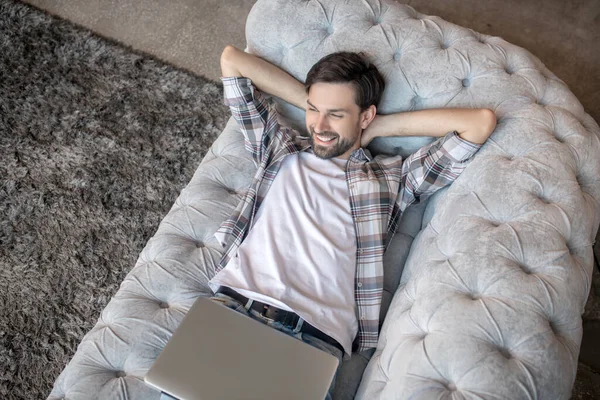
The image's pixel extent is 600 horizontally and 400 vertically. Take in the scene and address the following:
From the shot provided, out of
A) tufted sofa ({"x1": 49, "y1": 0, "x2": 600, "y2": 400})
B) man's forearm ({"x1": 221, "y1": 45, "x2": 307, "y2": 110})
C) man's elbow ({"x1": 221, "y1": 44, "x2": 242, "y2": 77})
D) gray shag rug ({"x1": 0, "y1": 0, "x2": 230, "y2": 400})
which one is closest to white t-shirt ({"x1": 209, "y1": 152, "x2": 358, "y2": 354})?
tufted sofa ({"x1": 49, "y1": 0, "x2": 600, "y2": 400})

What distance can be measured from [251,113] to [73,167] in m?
0.94

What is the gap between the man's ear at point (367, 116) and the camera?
1.49 metres

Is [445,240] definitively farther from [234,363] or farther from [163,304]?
[163,304]

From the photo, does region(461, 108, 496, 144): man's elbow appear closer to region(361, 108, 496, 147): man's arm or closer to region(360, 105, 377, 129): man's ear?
region(361, 108, 496, 147): man's arm

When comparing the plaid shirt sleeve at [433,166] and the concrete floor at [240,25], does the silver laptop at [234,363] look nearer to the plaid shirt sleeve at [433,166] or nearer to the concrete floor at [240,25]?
the plaid shirt sleeve at [433,166]

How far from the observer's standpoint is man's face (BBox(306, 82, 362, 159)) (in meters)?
1.43

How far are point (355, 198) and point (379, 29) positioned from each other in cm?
55

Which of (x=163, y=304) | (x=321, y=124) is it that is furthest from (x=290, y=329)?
(x=321, y=124)

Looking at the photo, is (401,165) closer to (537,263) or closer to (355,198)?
(355,198)

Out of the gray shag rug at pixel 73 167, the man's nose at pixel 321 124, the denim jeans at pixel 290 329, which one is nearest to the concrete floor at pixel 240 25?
the gray shag rug at pixel 73 167

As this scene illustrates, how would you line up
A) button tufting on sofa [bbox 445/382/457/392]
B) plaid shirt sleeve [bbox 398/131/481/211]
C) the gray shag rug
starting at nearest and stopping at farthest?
button tufting on sofa [bbox 445/382/457/392] → plaid shirt sleeve [bbox 398/131/481/211] → the gray shag rug

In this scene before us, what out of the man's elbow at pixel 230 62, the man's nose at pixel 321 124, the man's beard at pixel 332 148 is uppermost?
the man's elbow at pixel 230 62

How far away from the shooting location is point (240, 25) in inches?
99.2

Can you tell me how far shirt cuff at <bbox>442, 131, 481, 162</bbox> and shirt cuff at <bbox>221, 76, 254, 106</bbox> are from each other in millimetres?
620
